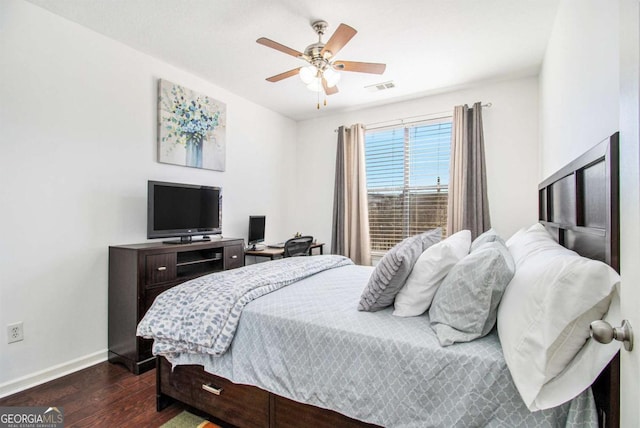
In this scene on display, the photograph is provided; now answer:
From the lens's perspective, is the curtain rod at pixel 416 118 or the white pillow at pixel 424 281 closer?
the white pillow at pixel 424 281

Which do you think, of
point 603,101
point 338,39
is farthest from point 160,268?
point 603,101

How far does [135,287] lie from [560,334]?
8.57ft

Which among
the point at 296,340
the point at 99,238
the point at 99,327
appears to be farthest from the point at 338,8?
the point at 99,327

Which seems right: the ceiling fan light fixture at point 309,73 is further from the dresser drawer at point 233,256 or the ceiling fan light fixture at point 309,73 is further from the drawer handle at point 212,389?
the drawer handle at point 212,389

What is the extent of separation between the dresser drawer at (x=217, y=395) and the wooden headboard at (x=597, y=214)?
1259 millimetres

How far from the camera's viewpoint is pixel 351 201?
14.4 ft

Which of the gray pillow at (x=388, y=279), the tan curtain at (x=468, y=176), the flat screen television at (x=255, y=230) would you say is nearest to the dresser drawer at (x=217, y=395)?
the gray pillow at (x=388, y=279)

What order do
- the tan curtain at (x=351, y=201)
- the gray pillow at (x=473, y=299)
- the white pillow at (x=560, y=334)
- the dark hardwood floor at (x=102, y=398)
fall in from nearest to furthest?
the white pillow at (x=560, y=334)
the gray pillow at (x=473, y=299)
the dark hardwood floor at (x=102, y=398)
the tan curtain at (x=351, y=201)

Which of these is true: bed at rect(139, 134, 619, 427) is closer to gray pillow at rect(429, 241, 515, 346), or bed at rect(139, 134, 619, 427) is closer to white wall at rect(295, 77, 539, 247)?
gray pillow at rect(429, 241, 515, 346)

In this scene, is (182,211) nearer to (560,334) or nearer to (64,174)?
(64,174)

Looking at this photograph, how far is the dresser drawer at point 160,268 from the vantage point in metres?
2.44

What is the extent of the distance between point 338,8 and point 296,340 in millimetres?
2289

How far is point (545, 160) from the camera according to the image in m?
2.88

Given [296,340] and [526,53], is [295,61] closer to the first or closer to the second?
[526,53]
